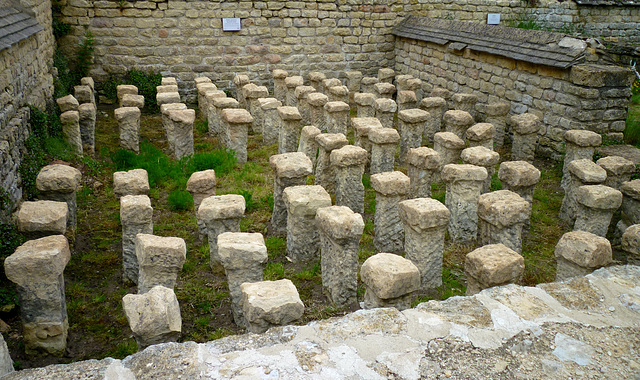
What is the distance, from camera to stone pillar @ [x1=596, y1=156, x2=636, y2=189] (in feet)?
21.0

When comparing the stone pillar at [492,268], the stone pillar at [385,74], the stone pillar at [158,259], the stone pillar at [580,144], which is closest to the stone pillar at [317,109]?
the stone pillar at [385,74]

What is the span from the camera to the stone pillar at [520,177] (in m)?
6.07

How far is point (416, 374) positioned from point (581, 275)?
219 centimetres

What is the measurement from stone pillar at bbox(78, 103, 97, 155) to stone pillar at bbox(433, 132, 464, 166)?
5.40 m

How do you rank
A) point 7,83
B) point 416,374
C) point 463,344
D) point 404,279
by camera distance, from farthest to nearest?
point 7,83, point 404,279, point 463,344, point 416,374

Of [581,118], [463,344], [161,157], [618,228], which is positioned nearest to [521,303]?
[463,344]

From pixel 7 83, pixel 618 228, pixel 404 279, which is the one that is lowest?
pixel 618 228

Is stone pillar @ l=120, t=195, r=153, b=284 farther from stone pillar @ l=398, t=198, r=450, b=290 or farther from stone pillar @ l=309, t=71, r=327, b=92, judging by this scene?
stone pillar @ l=309, t=71, r=327, b=92

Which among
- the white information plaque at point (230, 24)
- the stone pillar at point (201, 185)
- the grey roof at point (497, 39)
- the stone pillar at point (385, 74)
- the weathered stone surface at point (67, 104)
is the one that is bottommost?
the stone pillar at point (201, 185)

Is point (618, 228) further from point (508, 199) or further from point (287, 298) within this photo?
point (287, 298)

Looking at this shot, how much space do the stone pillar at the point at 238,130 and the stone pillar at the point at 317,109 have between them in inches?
56.8

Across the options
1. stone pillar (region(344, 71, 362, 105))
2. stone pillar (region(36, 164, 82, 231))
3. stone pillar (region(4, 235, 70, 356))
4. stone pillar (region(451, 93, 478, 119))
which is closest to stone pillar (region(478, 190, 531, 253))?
stone pillar (region(4, 235, 70, 356))

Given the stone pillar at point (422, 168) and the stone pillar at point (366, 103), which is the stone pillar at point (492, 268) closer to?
the stone pillar at point (422, 168)

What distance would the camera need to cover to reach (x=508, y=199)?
17.6 ft
